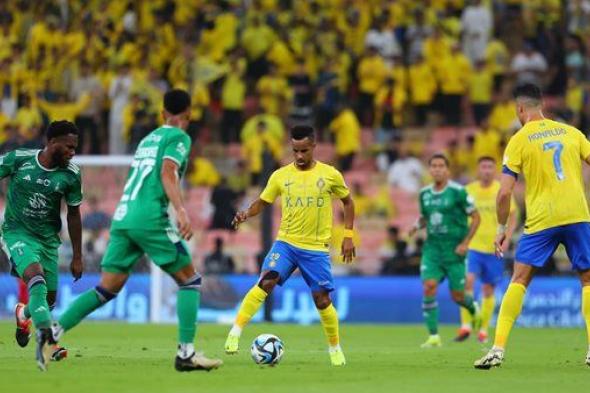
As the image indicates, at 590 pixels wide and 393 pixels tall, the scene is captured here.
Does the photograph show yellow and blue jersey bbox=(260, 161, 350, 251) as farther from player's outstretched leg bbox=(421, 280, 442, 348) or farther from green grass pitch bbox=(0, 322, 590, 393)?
player's outstretched leg bbox=(421, 280, 442, 348)

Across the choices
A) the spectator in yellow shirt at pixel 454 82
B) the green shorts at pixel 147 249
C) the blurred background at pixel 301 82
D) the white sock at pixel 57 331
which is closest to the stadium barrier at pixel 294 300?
the blurred background at pixel 301 82

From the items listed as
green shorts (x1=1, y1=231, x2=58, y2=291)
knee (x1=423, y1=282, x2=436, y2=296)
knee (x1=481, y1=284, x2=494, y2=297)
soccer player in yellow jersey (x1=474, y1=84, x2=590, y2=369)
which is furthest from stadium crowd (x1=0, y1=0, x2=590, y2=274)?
soccer player in yellow jersey (x1=474, y1=84, x2=590, y2=369)

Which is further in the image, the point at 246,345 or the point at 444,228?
the point at 444,228

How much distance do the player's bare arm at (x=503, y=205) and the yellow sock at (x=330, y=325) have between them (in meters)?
1.94

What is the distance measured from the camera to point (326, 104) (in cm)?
2917

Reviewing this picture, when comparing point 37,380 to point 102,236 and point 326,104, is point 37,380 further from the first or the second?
point 326,104

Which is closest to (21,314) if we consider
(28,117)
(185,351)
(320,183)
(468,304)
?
(185,351)

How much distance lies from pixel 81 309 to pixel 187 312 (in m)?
0.96

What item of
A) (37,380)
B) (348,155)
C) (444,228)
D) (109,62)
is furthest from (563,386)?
(109,62)

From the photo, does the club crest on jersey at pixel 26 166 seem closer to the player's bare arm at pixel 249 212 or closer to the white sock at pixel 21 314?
the white sock at pixel 21 314

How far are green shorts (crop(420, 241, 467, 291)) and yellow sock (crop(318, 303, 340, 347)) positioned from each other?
5.29 m

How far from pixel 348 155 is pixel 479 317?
32.1ft

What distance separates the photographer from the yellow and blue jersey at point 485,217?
1998 cm

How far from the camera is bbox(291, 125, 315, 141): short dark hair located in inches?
540
